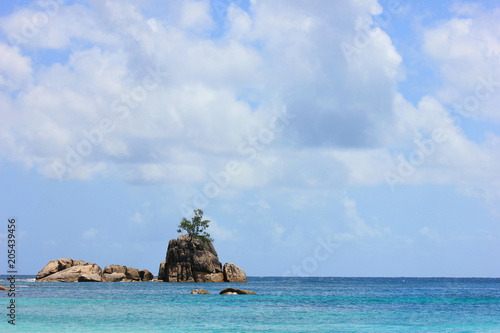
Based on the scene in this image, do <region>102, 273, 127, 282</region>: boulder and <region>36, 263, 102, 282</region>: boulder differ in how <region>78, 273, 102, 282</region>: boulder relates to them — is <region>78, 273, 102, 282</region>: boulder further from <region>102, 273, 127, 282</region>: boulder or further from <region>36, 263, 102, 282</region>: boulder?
<region>102, 273, 127, 282</region>: boulder

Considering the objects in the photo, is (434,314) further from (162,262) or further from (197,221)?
(162,262)

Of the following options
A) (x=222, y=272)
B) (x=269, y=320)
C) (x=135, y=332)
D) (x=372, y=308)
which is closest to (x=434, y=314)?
(x=372, y=308)

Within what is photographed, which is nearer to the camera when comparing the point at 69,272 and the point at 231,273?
the point at 69,272

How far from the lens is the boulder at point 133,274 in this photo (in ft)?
406

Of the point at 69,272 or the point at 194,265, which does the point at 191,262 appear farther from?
the point at 69,272

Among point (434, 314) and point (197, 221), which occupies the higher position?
point (197, 221)

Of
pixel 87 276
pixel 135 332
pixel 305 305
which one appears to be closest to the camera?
pixel 135 332

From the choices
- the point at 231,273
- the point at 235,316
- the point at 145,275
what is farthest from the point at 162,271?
the point at 235,316

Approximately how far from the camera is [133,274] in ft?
408

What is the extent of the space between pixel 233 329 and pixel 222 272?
76662 mm

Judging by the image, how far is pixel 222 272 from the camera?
11444 centimetres

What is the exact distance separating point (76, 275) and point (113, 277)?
9.51 m

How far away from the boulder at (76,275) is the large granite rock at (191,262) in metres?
16.2

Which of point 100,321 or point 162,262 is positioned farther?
point 162,262
